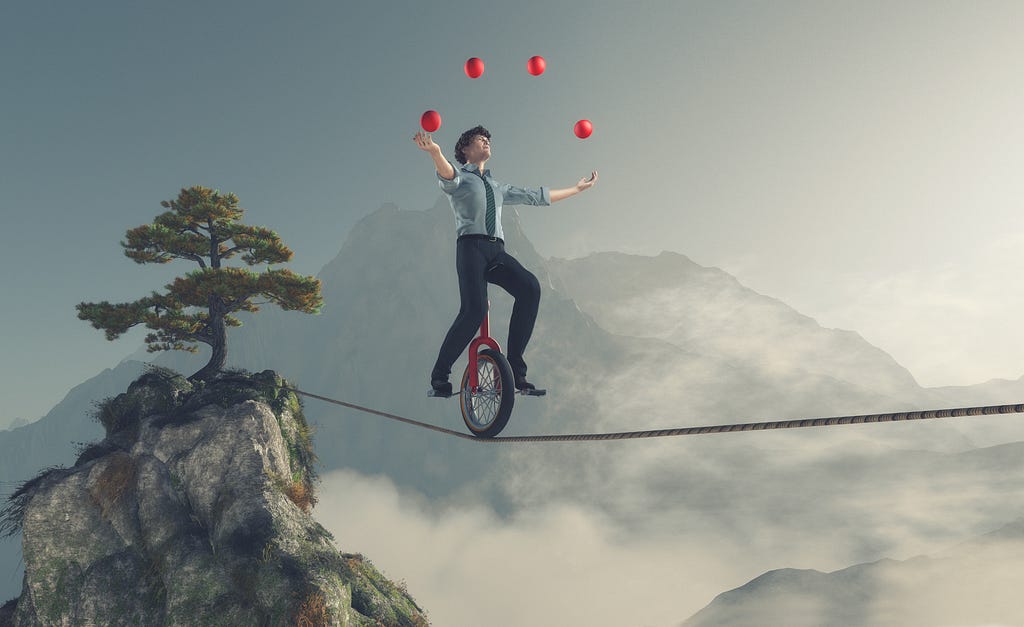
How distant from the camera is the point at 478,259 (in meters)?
5.50

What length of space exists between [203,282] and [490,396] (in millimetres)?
14560

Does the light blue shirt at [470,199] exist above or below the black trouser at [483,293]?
above

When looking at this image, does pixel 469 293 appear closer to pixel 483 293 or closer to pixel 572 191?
pixel 483 293

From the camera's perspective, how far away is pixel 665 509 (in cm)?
18775

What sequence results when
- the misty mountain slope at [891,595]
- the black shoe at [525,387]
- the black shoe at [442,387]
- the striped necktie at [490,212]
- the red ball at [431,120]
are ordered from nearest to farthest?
the red ball at [431,120] < the striped necktie at [490,212] < the black shoe at [525,387] < the black shoe at [442,387] < the misty mountain slope at [891,595]

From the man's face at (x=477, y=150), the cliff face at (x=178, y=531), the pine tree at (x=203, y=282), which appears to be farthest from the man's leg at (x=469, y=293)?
the pine tree at (x=203, y=282)

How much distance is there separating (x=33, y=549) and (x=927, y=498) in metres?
261

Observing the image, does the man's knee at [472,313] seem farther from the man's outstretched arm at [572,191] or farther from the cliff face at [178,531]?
the cliff face at [178,531]

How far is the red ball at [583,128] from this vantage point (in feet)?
17.0

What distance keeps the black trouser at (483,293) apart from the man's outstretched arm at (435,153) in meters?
0.72

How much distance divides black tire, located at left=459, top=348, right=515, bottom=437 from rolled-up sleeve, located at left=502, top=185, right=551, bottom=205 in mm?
1780

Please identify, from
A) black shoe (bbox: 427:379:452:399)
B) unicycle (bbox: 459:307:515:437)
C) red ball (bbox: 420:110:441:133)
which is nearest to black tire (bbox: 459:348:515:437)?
unicycle (bbox: 459:307:515:437)

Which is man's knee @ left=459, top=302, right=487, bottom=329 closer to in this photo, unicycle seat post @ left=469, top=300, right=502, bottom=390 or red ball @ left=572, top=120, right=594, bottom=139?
unicycle seat post @ left=469, top=300, right=502, bottom=390

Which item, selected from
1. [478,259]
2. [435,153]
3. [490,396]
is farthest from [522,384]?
[435,153]
